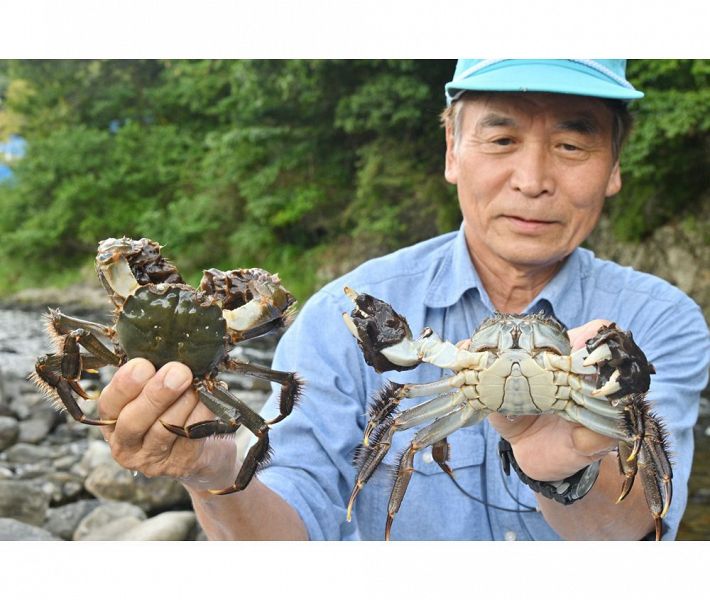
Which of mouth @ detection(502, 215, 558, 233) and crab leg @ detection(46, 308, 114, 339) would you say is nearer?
crab leg @ detection(46, 308, 114, 339)

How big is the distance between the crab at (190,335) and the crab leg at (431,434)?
8.1 inches

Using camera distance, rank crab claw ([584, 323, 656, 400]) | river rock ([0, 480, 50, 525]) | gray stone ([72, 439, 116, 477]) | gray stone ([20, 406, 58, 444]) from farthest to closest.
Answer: gray stone ([20, 406, 58, 444])
gray stone ([72, 439, 116, 477])
river rock ([0, 480, 50, 525])
crab claw ([584, 323, 656, 400])

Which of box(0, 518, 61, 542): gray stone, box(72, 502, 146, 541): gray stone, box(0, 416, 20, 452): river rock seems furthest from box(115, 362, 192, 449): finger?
box(0, 416, 20, 452): river rock

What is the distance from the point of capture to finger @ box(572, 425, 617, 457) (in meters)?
1.30

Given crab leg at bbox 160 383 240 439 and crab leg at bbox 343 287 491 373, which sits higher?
A: crab leg at bbox 343 287 491 373

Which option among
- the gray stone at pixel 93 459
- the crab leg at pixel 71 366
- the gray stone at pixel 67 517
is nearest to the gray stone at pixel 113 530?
the gray stone at pixel 67 517

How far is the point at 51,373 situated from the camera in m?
1.38

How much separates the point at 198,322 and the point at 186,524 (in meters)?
2.98

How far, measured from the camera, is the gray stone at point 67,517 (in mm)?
4391

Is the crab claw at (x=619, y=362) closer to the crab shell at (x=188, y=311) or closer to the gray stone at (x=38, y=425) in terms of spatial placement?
the crab shell at (x=188, y=311)

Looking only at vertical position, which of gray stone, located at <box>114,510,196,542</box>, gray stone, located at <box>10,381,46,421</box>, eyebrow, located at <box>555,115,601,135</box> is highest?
eyebrow, located at <box>555,115,601,135</box>

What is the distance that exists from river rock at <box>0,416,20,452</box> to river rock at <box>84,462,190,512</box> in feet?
4.63

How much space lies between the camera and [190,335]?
1.35 metres

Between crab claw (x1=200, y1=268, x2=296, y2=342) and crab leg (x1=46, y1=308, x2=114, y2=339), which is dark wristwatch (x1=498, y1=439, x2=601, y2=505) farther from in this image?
crab leg (x1=46, y1=308, x2=114, y2=339)
